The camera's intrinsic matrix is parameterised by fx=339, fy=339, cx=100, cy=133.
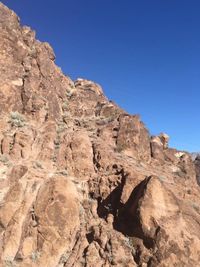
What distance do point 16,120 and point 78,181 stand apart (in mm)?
6323

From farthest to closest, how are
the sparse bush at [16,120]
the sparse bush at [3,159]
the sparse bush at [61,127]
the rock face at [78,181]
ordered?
the sparse bush at [61,127], the sparse bush at [16,120], the sparse bush at [3,159], the rock face at [78,181]

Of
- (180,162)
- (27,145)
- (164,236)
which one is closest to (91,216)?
(164,236)

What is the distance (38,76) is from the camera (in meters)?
27.9

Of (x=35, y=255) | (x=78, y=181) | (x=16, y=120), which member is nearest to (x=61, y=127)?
(x=16, y=120)

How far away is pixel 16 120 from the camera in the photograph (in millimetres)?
23562

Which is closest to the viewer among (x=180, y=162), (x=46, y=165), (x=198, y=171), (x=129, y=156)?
(x=46, y=165)

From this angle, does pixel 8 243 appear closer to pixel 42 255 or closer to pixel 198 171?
pixel 42 255

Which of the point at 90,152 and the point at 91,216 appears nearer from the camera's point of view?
the point at 91,216

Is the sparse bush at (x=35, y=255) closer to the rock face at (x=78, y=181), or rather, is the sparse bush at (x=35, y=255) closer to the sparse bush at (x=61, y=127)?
the rock face at (x=78, y=181)

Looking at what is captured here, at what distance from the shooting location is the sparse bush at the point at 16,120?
23.2 meters

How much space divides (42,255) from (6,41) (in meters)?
18.0

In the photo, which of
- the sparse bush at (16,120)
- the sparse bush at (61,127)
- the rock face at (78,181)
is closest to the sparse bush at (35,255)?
the rock face at (78,181)

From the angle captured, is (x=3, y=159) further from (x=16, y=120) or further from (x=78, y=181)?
(x=78, y=181)

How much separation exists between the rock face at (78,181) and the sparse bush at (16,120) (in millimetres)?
76
